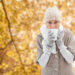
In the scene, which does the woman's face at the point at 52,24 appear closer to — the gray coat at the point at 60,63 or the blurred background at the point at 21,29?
the gray coat at the point at 60,63

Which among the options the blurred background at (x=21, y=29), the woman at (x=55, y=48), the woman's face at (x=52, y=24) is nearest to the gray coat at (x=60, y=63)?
the woman at (x=55, y=48)

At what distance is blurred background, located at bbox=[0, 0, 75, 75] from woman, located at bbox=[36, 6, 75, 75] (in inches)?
43.2

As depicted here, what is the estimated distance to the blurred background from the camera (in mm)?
2615

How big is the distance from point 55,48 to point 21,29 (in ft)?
4.11

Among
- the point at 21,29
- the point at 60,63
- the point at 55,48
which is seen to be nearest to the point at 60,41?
the point at 55,48

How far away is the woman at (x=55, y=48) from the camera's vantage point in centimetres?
156

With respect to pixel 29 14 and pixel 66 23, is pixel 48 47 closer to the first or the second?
pixel 29 14

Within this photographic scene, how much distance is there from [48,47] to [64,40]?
0.56 feet

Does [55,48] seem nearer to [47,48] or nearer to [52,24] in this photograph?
[47,48]

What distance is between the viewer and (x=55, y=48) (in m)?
1.58

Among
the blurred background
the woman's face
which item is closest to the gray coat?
the woman's face

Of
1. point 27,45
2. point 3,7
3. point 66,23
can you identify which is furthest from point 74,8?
point 3,7

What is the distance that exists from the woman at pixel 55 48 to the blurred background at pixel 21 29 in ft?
3.60

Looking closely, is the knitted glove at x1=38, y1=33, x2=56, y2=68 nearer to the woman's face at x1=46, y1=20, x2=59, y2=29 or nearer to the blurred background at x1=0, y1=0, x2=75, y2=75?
the woman's face at x1=46, y1=20, x2=59, y2=29
